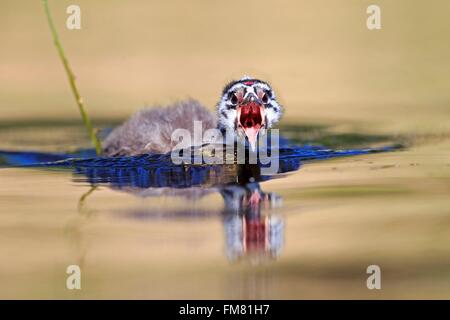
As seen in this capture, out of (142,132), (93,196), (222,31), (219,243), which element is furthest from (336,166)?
(222,31)

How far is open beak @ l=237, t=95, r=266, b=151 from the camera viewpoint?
11117 mm

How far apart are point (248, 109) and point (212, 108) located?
11.3 ft

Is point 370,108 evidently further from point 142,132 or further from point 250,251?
point 250,251

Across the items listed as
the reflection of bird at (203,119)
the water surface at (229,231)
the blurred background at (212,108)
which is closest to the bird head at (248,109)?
the reflection of bird at (203,119)

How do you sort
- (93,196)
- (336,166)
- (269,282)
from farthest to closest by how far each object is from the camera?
(336,166)
(93,196)
(269,282)

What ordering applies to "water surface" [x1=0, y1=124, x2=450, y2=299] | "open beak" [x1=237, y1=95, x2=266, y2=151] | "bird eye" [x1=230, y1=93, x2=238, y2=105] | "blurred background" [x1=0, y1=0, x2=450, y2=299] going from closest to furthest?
1. "water surface" [x1=0, y1=124, x2=450, y2=299]
2. "blurred background" [x1=0, y1=0, x2=450, y2=299]
3. "open beak" [x1=237, y1=95, x2=266, y2=151]
4. "bird eye" [x1=230, y1=93, x2=238, y2=105]

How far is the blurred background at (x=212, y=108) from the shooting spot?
7.30 meters

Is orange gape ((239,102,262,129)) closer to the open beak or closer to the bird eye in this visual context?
the open beak

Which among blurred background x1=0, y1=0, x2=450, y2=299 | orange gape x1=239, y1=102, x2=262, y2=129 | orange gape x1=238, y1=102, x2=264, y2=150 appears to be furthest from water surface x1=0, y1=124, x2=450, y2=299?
orange gape x1=239, y1=102, x2=262, y2=129

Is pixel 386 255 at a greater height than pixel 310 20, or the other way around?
pixel 310 20

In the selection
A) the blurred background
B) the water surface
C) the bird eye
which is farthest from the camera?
the bird eye

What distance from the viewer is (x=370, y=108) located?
15062 mm

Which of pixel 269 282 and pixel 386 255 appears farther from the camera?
pixel 386 255

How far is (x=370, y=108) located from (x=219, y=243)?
757 centimetres
